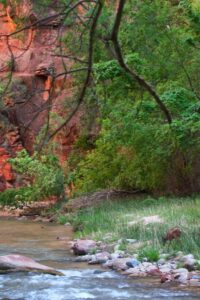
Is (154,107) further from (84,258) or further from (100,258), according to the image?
(100,258)

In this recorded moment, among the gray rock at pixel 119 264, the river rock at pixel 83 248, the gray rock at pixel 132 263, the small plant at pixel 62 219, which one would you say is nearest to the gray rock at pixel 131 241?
the river rock at pixel 83 248

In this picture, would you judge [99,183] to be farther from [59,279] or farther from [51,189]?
[59,279]

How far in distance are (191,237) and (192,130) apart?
5765 millimetres

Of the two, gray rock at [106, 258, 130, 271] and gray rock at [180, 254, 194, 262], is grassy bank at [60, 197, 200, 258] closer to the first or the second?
gray rock at [180, 254, 194, 262]

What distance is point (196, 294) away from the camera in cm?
673

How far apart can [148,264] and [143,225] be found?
8.68ft

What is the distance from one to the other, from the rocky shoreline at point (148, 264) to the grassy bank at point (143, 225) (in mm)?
259

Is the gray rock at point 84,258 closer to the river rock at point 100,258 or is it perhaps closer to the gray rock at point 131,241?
the river rock at point 100,258

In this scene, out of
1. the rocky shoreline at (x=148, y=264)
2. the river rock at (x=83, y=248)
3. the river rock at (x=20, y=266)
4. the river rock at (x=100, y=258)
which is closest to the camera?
the rocky shoreline at (x=148, y=264)

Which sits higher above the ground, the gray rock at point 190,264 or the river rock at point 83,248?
the gray rock at point 190,264

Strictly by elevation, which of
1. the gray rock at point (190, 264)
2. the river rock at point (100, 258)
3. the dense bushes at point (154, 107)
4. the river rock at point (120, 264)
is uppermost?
the dense bushes at point (154, 107)

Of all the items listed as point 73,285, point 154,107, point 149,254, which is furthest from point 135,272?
point 154,107

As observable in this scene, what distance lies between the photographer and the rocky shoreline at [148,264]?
7547mm

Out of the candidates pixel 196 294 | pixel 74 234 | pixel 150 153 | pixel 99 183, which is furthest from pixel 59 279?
pixel 99 183
